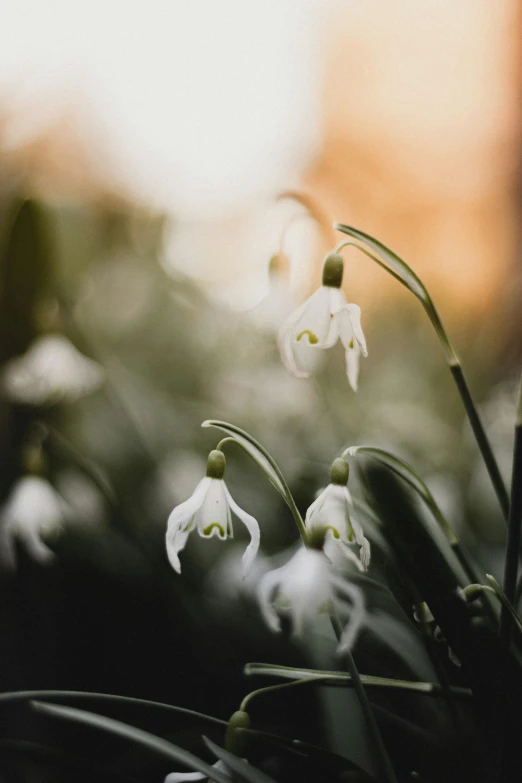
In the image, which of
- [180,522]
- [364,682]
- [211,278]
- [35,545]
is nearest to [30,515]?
[35,545]

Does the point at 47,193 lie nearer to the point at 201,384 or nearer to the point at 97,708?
the point at 201,384

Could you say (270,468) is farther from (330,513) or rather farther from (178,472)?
(178,472)

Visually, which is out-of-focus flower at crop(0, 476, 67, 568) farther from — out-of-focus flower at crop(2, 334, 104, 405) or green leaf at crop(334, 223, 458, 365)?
green leaf at crop(334, 223, 458, 365)

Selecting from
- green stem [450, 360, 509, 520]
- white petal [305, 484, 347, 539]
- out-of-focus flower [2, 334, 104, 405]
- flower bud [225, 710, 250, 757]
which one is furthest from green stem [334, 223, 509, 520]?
out-of-focus flower [2, 334, 104, 405]

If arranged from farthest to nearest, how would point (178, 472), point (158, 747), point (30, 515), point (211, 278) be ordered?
point (211, 278)
point (178, 472)
point (30, 515)
point (158, 747)

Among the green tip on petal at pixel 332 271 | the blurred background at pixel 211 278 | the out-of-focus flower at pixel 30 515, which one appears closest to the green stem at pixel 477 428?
the green tip on petal at pixel 332 271

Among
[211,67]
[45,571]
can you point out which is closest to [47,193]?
[211,67]
